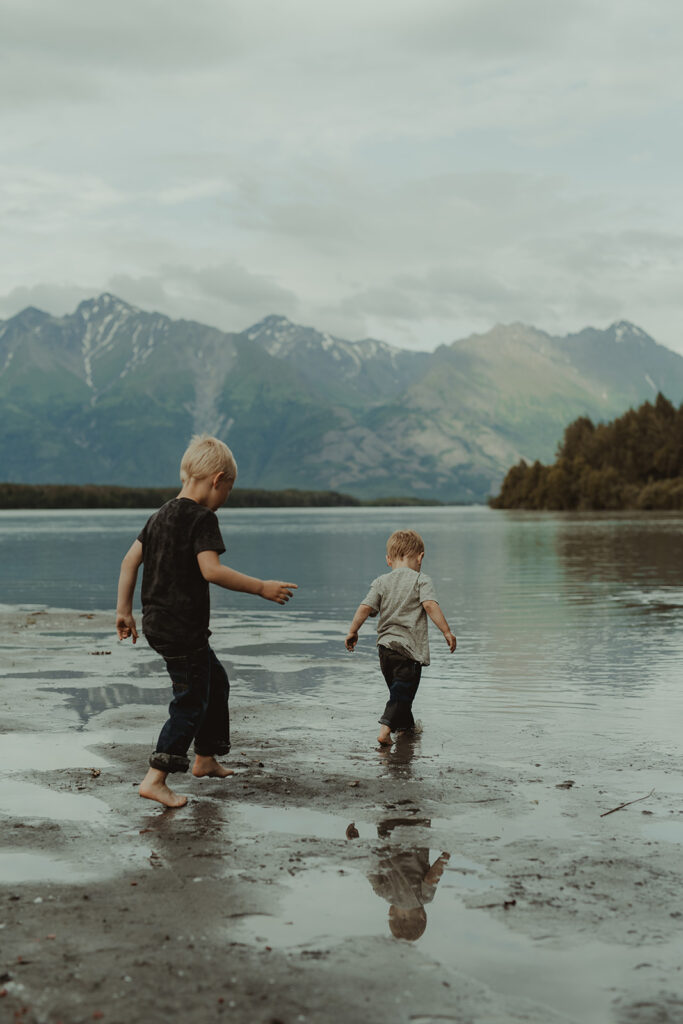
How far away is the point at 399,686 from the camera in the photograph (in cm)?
973

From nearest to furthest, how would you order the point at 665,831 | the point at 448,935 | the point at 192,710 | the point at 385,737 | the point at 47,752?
the point at 448,935, the point at 665,831, the point at 192,710, the point at 47,752, the point at 385,737

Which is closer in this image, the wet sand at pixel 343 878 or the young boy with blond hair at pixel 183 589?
the wet sand at pixel 343 878

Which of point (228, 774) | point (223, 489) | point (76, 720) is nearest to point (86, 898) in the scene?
point (228, 774)

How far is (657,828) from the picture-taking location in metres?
6.43

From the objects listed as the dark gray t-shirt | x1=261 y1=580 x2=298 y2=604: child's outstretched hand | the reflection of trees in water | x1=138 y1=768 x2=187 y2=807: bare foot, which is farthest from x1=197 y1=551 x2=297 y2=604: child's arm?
the reflection of trees in water

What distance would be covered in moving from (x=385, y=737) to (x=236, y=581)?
105 inches

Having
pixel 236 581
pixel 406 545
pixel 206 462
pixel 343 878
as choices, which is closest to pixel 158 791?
pixel 236 581

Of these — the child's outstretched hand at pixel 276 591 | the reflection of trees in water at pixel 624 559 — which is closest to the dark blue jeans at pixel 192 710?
the child's outstretched hand at pixel 276 591

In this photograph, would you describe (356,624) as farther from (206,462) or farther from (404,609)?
(206,462)

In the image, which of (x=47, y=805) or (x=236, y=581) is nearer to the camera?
(x=47, y=805)

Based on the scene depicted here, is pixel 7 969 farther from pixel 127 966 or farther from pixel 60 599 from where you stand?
pixel 60 599

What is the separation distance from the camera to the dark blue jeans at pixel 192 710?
740 centimetres

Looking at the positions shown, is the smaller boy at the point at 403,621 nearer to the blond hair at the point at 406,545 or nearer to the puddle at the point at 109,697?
the blond hair at the point at 406,545

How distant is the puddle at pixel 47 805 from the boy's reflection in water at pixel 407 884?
2009 mm
